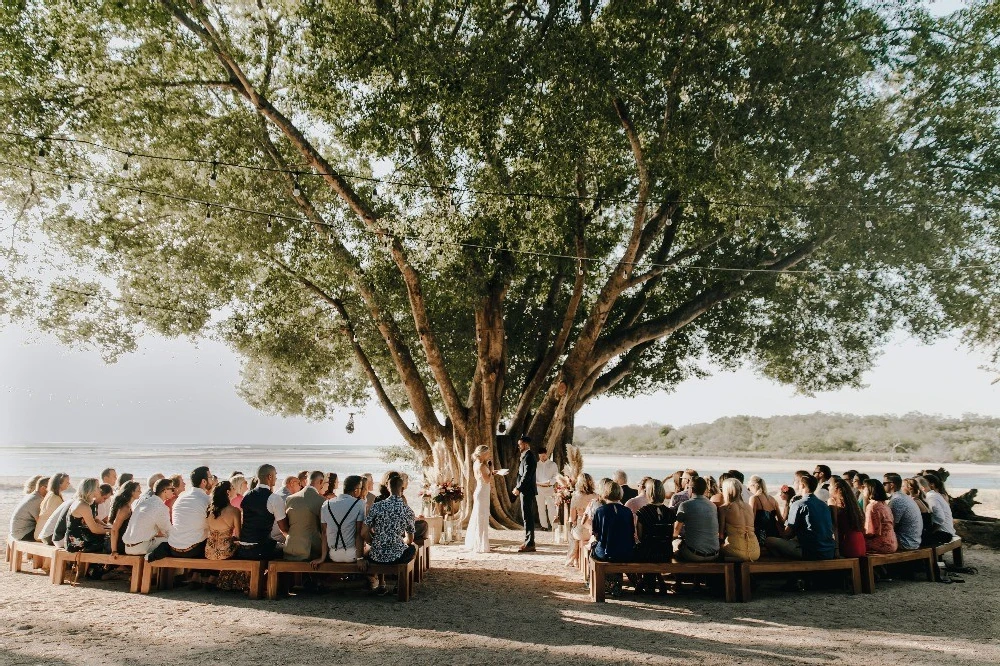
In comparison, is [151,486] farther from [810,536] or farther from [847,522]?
[847,522]

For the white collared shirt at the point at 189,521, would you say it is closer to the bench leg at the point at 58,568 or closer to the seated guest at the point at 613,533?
the bench leg at the point at 58,568

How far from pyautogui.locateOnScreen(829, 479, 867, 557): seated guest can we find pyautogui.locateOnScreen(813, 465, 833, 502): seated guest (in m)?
1.12

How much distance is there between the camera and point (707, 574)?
7.39 meters

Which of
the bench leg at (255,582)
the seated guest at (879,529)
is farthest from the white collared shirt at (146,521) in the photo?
the seated guest at (879,529)

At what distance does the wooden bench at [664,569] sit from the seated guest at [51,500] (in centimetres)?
629

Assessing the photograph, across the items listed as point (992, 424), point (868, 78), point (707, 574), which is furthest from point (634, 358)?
point (992, 424)

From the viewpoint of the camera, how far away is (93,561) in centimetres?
727

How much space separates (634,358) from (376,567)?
995cm

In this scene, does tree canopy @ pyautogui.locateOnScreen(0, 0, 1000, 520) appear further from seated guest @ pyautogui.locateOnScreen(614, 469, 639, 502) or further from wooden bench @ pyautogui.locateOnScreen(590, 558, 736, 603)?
wooden bench @ pyautogui.locateOnScreen(590, 558, 736, 603)

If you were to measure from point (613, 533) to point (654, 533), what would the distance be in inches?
18.5

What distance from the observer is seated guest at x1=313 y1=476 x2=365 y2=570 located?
7.02 metres

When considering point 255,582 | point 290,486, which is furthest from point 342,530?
point 290,486

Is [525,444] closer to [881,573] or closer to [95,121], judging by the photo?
[881,573]

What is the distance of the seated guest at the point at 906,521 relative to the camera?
8328 mm
